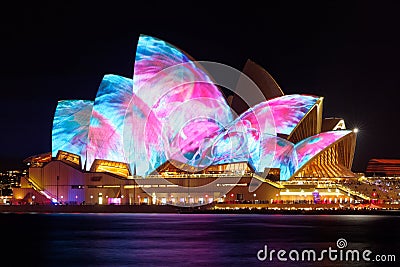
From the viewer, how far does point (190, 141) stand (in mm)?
77375

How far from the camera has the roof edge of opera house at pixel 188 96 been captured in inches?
2906

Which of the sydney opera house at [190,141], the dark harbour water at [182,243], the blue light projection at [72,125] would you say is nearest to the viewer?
the dark harbour water at [182,243]

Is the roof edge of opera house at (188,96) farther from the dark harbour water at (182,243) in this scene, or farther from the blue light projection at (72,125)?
the dark harbour water at (182,243)

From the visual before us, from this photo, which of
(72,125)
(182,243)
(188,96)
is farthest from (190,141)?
(182,243)

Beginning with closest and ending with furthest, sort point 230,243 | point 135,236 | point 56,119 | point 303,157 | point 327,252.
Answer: point 327,252 → point 230,243 → point 135,236 → point 303,157 → point 56,119

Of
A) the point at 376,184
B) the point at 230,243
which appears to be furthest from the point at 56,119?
the point at 230,243

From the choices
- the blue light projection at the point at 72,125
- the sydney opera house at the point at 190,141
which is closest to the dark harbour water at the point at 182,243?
the sydney opera house at the point at 190,141

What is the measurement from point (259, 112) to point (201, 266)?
4522 cm

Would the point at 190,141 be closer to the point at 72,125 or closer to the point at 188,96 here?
the point at 188,96

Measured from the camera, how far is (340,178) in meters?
78.2

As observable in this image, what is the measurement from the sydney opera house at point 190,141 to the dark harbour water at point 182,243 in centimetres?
2178

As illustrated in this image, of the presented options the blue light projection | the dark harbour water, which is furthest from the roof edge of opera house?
the dark harbour water

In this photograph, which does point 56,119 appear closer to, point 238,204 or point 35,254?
point 238,204

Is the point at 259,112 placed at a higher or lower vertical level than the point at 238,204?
higher
